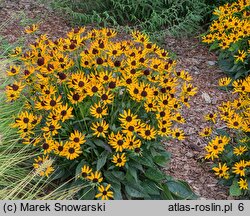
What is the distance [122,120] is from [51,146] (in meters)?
0.46

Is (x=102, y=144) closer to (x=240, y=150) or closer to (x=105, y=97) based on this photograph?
(x=105, y=97)

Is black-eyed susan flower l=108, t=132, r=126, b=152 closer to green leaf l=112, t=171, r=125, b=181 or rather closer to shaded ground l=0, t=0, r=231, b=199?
green leaf l=112, t=171, r=125, b=181

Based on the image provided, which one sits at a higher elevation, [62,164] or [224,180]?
[62,164]

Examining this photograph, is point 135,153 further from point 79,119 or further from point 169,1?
point 169,1

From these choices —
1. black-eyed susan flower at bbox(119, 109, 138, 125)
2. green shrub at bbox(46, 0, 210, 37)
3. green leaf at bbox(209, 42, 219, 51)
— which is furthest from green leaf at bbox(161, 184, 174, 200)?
green leaf at bbox(209, 42, 219, 51)

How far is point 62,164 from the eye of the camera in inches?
111

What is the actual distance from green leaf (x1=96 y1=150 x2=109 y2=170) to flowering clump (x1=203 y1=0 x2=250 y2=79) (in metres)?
1.83

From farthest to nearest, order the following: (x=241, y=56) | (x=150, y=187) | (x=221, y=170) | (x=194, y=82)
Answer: (x=194, y=82), (x=241, y=56), (x=221, y=170), (x=150, y=187)

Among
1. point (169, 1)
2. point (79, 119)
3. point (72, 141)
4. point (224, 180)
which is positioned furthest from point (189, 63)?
point (72, 141)

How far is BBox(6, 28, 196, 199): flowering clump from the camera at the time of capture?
2.65 meters

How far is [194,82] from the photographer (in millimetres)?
4391

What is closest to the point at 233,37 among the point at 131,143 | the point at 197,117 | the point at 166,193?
the point at 197,117

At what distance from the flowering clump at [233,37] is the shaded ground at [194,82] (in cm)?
18

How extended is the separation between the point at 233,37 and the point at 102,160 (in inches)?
80.5
